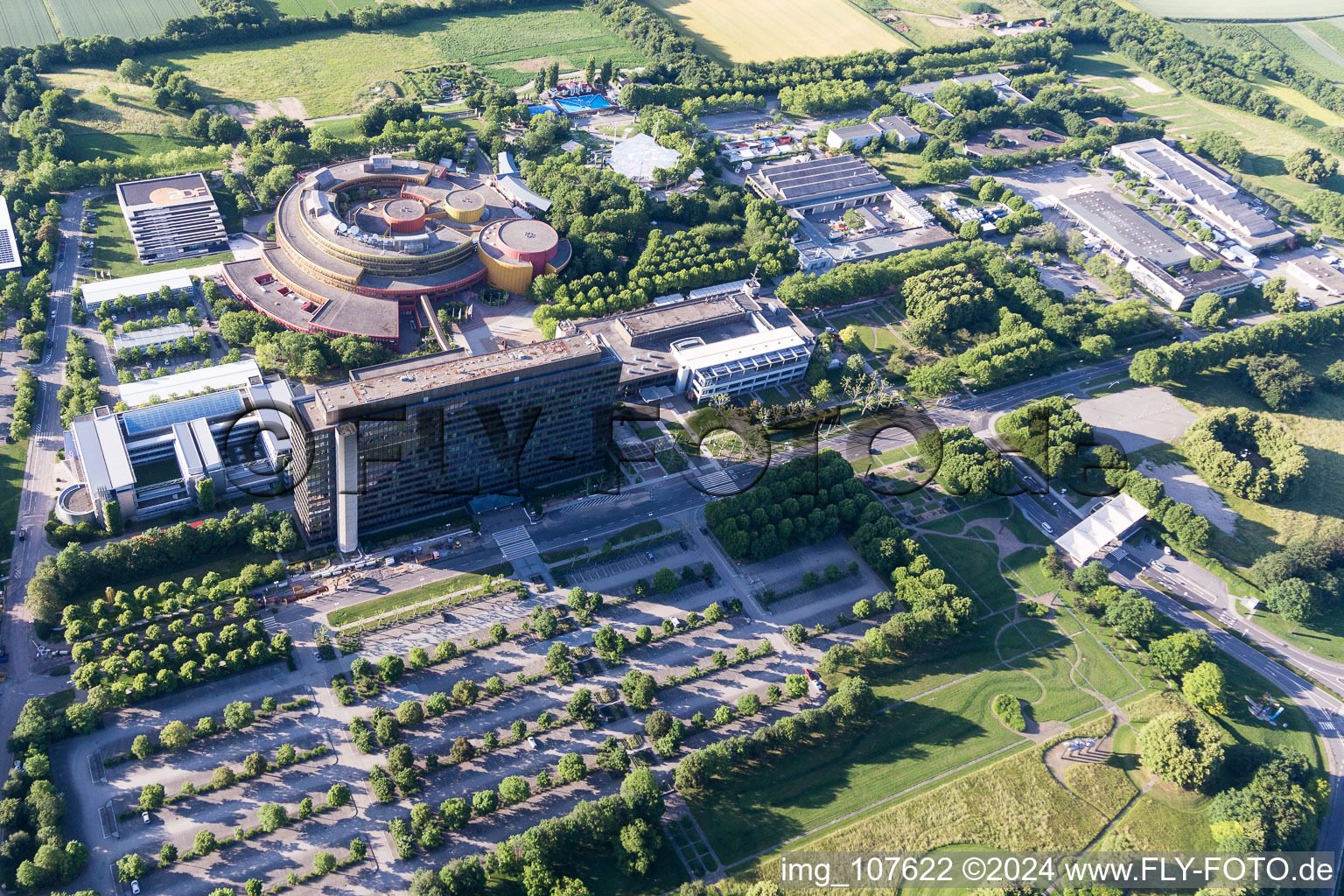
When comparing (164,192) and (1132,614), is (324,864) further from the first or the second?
(164,192)

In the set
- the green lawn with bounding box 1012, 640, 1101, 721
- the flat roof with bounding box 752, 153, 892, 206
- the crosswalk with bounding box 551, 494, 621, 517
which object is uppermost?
the flat roof with bounding box 752, 153, 892, 206

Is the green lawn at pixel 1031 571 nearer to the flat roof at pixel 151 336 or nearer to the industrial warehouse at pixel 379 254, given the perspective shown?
the industrial warehouse at pixel 379 254

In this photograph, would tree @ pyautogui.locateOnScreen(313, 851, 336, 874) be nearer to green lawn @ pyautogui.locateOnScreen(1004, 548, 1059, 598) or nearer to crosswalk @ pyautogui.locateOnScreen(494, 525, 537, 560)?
crosswalk @ pyautogui.locateOnScreen(494, 525, 537, 560)

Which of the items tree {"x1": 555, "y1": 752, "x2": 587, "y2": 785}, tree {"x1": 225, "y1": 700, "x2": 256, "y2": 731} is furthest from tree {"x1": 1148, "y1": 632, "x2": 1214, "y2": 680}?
tree {"x1": 225, "y1": 700, "x2": 256, "y2": 731}

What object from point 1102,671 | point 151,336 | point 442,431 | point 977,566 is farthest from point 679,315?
point 151,336

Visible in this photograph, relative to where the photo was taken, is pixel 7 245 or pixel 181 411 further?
pixel 7 245
